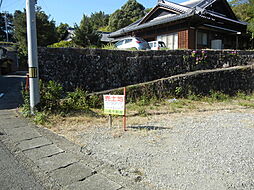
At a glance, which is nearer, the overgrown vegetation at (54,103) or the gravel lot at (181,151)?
the gravel lot at (181,151)

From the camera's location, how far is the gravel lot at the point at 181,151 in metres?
2.33

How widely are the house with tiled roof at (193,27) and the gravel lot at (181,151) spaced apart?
32.4 feet

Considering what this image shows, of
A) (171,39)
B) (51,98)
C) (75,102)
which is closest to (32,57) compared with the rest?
(51,98)

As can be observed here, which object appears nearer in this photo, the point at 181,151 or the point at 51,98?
the point at 181,151

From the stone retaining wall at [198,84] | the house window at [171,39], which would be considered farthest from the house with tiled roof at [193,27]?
the stone retaining wall at [198,84]

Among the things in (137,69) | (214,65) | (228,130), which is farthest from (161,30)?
(228,130)

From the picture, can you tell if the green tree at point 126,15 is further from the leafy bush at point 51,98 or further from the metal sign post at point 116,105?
the metal sign post at point 116,105

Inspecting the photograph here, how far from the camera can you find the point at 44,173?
245cm

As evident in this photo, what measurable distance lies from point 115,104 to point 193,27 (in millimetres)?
11769

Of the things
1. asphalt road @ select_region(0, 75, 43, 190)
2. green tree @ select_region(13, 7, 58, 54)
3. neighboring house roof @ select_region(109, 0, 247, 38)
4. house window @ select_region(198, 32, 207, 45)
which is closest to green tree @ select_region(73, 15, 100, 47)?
neighboring house roof @ select_region(109, 0, 247, 38)

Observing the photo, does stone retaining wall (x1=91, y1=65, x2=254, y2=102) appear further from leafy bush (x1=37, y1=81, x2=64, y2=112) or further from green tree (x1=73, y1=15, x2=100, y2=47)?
green tree (x1=73, y1=15, x2=100, y2=47)

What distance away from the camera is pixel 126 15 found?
123 ft

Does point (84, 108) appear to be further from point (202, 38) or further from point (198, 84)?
point (202, 38)

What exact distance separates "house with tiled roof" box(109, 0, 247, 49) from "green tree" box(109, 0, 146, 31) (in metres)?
15.7
